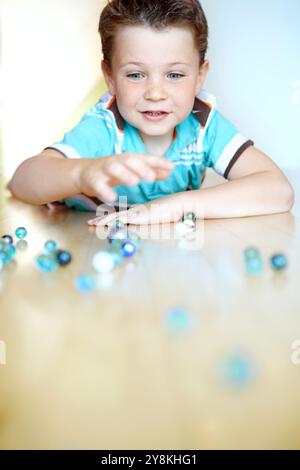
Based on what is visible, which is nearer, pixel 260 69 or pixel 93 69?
pixel 260 69

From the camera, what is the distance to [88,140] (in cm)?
144

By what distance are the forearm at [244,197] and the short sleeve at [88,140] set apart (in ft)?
1.00

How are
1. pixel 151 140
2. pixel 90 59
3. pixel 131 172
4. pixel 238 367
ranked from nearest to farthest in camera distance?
pixel 238 367 → pixel 131 172 → pixel 151 140 → pixel 90 59

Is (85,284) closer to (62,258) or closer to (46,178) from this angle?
(62,258)

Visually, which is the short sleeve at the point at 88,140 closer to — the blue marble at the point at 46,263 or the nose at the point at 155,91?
the nose at the point at 155,91

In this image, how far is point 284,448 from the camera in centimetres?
46

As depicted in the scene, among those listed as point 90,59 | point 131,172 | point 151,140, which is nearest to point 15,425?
point 131,172

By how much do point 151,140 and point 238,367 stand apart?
1044 mm

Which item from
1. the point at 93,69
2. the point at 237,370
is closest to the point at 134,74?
the point at 237,370

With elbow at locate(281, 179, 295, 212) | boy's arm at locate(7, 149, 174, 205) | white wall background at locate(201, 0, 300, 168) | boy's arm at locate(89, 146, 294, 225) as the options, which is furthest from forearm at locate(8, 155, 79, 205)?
white wall background at locate(201, 0, 300, 168)

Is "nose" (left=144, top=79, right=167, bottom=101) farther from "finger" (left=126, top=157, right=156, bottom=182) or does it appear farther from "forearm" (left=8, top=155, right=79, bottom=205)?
"finger" (left=126, top=157, right=156, bottom=182)

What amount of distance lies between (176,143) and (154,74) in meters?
0.26

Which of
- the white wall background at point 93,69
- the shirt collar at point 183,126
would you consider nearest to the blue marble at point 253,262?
the shirt collar at point 183,126
